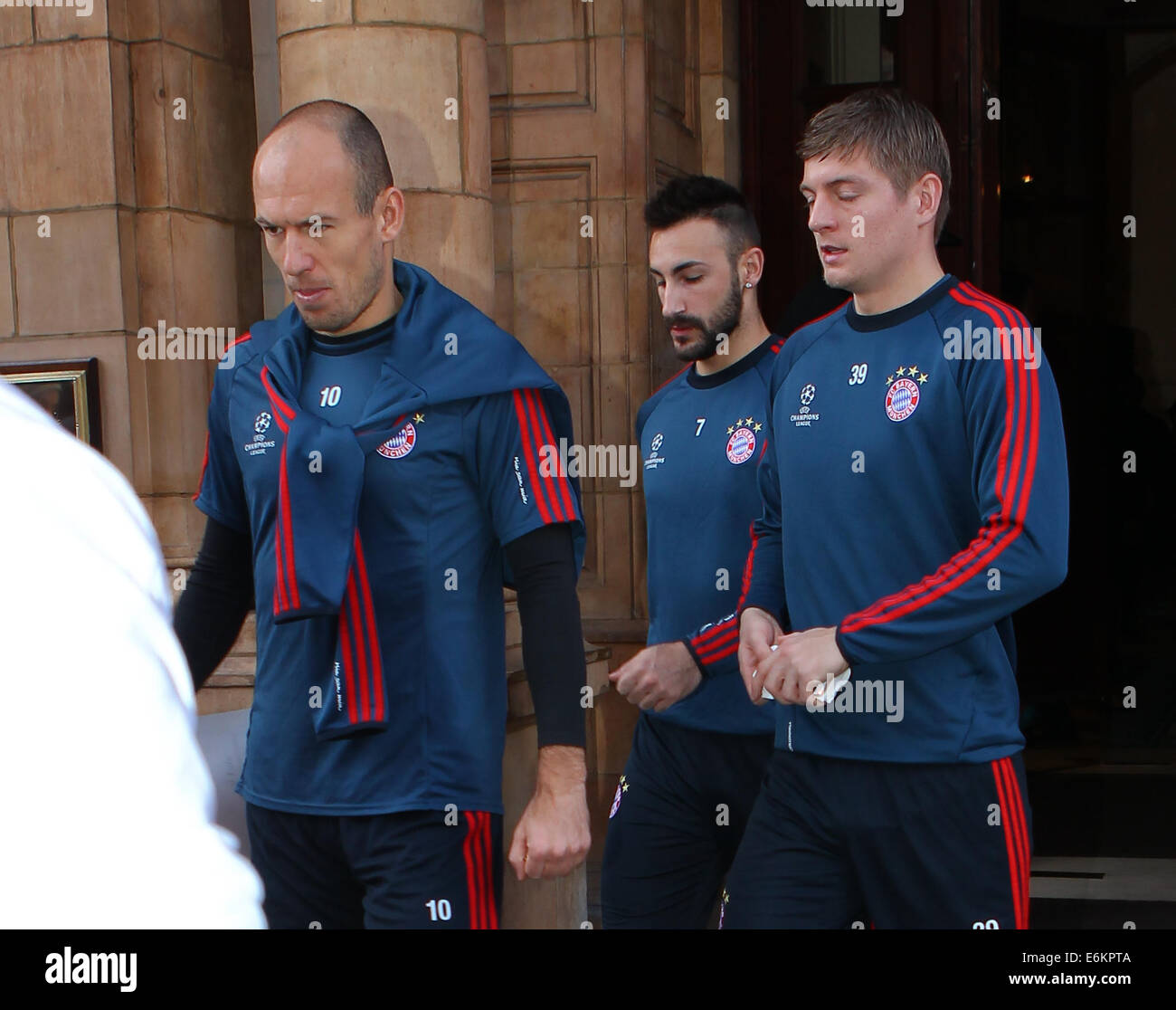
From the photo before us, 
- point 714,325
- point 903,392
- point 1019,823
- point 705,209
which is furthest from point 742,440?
point 1019,823

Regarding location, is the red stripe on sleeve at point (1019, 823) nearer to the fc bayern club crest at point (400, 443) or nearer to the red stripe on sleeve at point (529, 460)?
the red stripe on sleeve at point (529, 460)

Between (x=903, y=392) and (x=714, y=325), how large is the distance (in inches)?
44.3

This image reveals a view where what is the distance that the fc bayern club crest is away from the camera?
2.50 meters

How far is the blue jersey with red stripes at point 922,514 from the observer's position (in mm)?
2480

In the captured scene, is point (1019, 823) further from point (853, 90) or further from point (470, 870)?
point (853, 90)

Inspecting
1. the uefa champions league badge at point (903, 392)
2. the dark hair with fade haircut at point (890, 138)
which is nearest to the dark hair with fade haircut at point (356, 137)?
the dark hair with fade haircut at point (890, 138)

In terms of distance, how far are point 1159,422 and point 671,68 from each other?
570cm

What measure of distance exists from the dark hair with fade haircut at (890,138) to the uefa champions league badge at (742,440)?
2.62 ft

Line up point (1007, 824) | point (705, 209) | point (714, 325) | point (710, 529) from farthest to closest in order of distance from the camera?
1. point (705, 209)
2. point (714, 325)
3. point (710, 529)
4. point (1007, 824)

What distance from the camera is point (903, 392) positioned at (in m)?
2.66

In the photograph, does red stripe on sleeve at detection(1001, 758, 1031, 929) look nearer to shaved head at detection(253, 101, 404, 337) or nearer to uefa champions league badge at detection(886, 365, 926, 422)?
uefa champions league badge at detection(886, 365, 926, 422)

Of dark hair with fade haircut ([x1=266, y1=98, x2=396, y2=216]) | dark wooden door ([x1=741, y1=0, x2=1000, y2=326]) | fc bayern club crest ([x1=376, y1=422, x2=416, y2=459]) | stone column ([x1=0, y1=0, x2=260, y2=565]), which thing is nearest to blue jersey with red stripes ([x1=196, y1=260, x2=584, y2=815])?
fc bayern club crest ([x1=376, y1=422, x2=416, y2=459])

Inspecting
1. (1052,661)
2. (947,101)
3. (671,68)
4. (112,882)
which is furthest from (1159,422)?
(112,882)

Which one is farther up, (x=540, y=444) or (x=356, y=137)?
(x=356, y=137)
